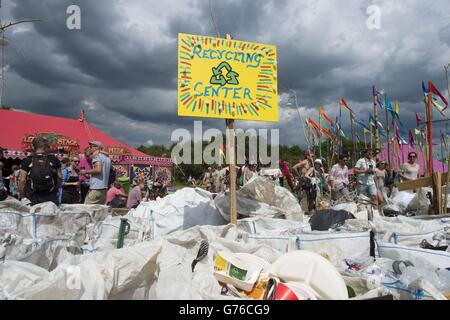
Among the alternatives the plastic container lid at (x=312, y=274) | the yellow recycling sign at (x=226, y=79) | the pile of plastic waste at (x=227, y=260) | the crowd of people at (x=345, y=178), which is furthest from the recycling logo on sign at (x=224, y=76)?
the crowd of people at (x=345, y=178)

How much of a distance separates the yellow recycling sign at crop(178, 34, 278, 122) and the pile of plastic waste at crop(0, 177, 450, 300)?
97 cm

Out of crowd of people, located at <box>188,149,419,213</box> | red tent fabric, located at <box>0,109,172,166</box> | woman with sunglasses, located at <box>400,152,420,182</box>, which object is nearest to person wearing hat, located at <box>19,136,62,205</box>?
crowd of people, located at <box>188,149,419,213</box>

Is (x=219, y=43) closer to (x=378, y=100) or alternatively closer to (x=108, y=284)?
(x=108, y=284)

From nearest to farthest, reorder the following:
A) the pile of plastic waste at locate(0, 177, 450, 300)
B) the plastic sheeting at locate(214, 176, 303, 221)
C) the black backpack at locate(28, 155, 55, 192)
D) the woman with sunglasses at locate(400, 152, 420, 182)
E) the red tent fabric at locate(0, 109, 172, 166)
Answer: the pile of plastic waste at locate(0, 177, 450, 300) → the plastic sheeting at locate(214, 176, 303, 221) → the black backpack at locate(28, 155, 55, 192) → the woman with sunglasses at locate(400, 152, 420, 182) → the red tent fabric at locate(0, 109, 172, 166)

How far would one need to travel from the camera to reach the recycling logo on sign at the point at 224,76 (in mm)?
2842

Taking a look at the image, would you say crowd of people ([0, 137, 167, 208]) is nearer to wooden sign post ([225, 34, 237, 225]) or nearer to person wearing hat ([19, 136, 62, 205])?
person wearing hat ([19, 136, 62, 205])

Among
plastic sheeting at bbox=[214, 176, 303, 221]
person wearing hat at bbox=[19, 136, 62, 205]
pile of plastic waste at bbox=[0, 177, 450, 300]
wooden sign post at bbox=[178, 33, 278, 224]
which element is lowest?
pile of plastic waste at bbox=[0, 177, 450, 300]

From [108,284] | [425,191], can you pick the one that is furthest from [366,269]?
[425,191]

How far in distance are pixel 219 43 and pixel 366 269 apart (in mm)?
2173

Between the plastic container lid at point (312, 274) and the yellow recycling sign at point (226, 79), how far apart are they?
5.08ft

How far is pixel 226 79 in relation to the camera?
9.44 ft

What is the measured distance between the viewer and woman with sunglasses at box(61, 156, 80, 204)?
5.34 metres

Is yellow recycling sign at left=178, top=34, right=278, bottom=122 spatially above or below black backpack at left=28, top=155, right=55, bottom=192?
above
